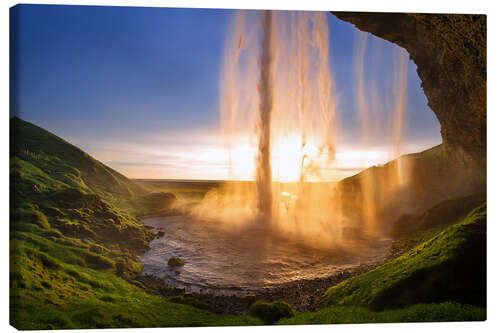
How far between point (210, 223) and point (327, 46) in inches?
374

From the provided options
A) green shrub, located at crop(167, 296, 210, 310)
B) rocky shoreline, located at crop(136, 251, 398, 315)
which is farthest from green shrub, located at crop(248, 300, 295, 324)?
green shrub, located at crop(167, 296, 210, 310)

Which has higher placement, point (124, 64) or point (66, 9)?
point (66, 9)

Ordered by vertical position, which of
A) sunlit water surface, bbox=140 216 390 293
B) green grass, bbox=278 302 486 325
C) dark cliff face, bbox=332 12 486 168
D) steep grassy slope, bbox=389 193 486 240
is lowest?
green grass, bbox=278 302 486 325

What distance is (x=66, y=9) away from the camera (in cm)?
717

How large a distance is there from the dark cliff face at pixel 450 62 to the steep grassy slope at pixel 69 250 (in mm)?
10525

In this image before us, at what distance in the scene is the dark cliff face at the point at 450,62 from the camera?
7.77m

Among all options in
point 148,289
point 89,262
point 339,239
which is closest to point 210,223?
point 148,289

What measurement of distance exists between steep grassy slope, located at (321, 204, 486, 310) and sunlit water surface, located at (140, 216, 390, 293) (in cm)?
141

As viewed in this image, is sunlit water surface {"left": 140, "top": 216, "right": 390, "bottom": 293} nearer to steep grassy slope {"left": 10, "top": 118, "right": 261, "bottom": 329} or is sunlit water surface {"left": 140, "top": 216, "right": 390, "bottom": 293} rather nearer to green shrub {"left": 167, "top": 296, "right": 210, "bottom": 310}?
green shrub {"left": 167, "top": 296, "right": 210, "bottom": 310}

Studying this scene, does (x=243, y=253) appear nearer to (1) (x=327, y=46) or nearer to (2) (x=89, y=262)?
(2) (x=89, y=262)

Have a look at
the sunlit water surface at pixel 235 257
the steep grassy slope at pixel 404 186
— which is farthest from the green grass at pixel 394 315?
the steep grassy slope at pixel 404 186

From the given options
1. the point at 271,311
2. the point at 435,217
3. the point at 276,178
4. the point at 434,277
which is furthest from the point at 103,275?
the point at 435,217

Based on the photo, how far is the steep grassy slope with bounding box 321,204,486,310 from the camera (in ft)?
21.8

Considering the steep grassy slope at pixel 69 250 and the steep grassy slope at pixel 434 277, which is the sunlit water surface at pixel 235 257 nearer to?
the steep grassy slope at pixel 69 250
